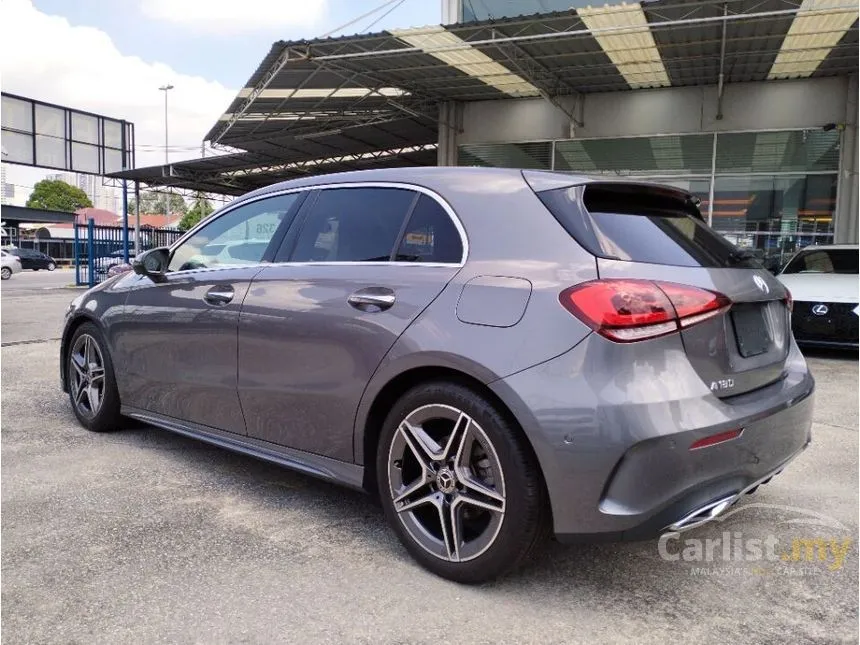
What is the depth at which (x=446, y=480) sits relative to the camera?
2705 mm

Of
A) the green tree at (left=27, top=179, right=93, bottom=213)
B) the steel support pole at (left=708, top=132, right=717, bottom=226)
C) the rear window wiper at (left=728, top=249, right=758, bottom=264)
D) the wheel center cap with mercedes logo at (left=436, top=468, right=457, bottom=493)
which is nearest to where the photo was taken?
the wheel center cap with mercedes logo at (left=436, top=468, right=457, bottom=493)

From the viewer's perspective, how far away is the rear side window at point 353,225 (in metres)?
3.15

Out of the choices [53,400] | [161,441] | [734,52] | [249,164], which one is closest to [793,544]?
[161,441]

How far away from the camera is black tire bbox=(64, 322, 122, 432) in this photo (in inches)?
177

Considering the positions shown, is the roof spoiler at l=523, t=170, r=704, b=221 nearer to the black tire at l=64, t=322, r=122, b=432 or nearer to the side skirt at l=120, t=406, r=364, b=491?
the side skirt at l=120, t=406, r=364, b=491

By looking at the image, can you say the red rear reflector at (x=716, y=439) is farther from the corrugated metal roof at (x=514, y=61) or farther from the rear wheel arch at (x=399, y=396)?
the corrugated metal roof at (x=514, y=61)

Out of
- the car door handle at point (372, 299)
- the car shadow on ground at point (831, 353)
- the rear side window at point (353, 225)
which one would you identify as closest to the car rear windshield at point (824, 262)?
the car shadow on ground at point (831, 353)

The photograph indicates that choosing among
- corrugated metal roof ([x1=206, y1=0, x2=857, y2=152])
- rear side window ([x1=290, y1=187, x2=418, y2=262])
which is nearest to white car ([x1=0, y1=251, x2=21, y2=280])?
corrugated metal roof ([x1=206, y1=0, x2=857, y2=152])

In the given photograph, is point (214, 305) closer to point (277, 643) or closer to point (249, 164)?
point (277, 643)

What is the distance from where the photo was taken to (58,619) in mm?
2439

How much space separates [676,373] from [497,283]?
2.26ft

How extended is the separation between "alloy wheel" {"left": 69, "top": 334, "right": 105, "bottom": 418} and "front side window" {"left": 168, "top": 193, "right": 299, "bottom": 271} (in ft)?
3.17

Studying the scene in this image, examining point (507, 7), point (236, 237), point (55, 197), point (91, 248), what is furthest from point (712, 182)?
point (55, 197)

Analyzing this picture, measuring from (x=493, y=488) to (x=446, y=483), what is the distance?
22 centimetres
